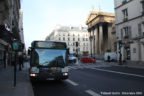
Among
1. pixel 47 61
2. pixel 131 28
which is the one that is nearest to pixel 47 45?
pixel 47 61

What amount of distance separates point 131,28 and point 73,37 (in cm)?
7189

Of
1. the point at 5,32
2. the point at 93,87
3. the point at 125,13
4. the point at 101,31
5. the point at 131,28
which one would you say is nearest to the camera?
the point at 93,87

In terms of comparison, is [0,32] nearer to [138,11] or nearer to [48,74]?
[48,74]

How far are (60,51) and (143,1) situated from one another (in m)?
23.0

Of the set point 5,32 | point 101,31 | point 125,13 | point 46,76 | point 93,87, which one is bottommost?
point 93,87

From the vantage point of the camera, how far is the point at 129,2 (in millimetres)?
30562

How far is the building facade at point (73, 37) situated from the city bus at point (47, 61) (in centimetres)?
8896

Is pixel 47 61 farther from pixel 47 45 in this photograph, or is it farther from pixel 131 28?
pixel 131 28

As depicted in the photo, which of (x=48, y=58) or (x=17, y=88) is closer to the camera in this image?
(x=17, y=88)

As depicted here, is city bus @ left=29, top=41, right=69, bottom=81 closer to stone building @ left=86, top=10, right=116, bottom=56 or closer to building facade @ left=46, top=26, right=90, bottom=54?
stone building @ left=86, top=10, right=116, bottom=56

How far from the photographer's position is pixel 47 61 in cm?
943

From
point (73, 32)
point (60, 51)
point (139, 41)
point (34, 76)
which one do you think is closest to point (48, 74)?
point (34, 76)

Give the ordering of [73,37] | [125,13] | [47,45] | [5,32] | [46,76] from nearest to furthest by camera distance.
Result: [46,76] → [47,45] → [5,32] → [125,13] → [73,37]

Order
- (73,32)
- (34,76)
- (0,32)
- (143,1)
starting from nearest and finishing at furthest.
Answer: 1. (34,76)
2. (0,32)
3. (143,1)
4. (73,32)
